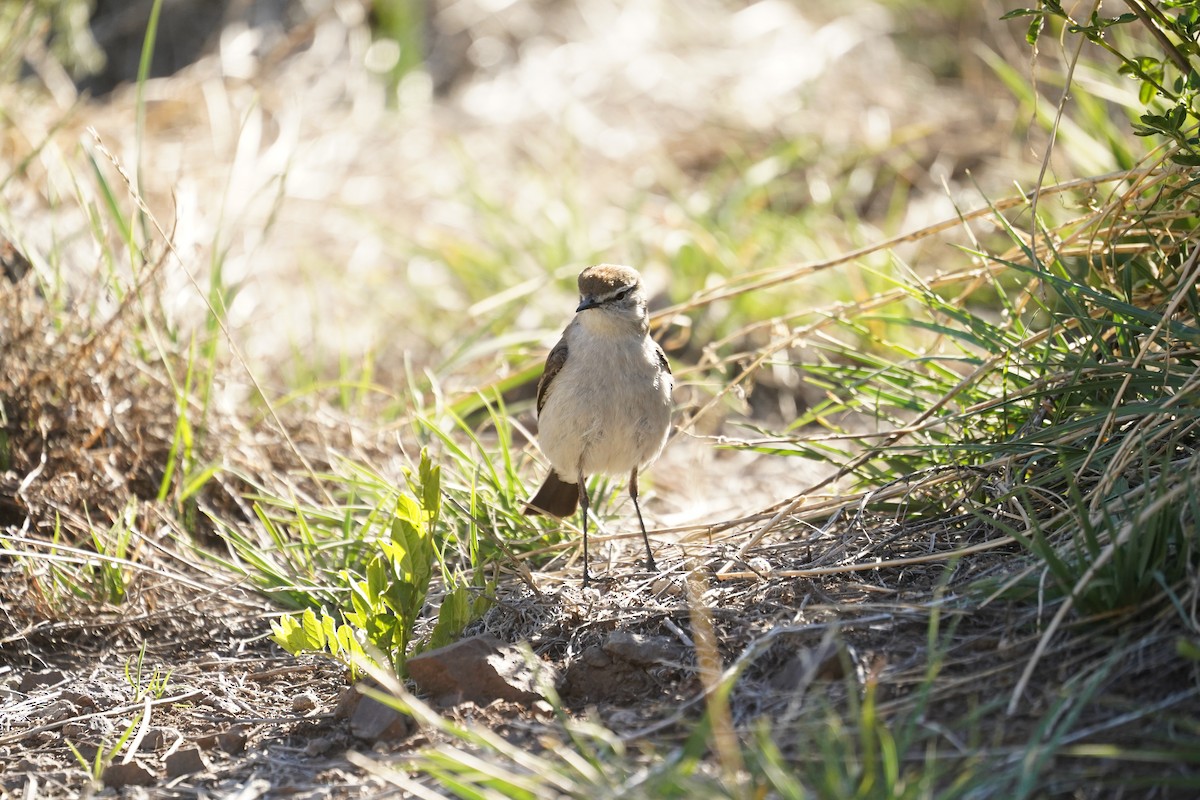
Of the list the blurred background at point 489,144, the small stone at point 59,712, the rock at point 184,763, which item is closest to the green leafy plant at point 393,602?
the rock at point 184,763

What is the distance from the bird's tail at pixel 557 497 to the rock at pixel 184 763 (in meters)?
1.84

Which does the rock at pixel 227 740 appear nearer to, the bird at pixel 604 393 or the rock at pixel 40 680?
the rock at pixel 40 680

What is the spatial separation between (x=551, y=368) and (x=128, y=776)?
7.48 ft

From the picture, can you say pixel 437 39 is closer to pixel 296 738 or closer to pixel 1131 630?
pixel 296 738

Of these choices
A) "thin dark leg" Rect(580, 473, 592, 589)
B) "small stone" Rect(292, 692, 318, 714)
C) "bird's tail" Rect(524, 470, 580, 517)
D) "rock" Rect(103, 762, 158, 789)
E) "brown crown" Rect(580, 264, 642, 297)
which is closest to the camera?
"rock" Rect(103, 762, 158, 789)

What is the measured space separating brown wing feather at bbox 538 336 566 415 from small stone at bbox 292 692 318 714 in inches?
63.3

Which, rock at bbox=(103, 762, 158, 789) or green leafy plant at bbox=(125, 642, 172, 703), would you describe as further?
green leafy plant at bbox=(125, 642, 172, 703)

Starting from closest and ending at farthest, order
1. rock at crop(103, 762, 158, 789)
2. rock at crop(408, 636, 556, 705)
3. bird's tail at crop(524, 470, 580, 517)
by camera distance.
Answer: rock at crop(103, 762, 158, 789)
rock at crop(408, 636, 556, 705)
bird's tail at crop(524, 470, 580, 517)

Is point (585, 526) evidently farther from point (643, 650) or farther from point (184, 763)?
point (184, 763)

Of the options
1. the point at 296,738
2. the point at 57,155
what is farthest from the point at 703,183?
the point at 296,738

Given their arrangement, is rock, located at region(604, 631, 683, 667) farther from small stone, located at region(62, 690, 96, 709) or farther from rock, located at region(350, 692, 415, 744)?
small stone, located at region(62, 690, 96, 709)

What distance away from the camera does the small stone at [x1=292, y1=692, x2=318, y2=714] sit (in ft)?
12.1

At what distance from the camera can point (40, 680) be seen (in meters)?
3.96

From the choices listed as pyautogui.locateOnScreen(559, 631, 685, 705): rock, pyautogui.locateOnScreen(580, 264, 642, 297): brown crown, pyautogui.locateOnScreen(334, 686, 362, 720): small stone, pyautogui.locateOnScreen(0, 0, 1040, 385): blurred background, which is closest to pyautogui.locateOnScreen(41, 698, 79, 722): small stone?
pyautogui.locateOnScreen(334, 686, 362, 720): small stone
